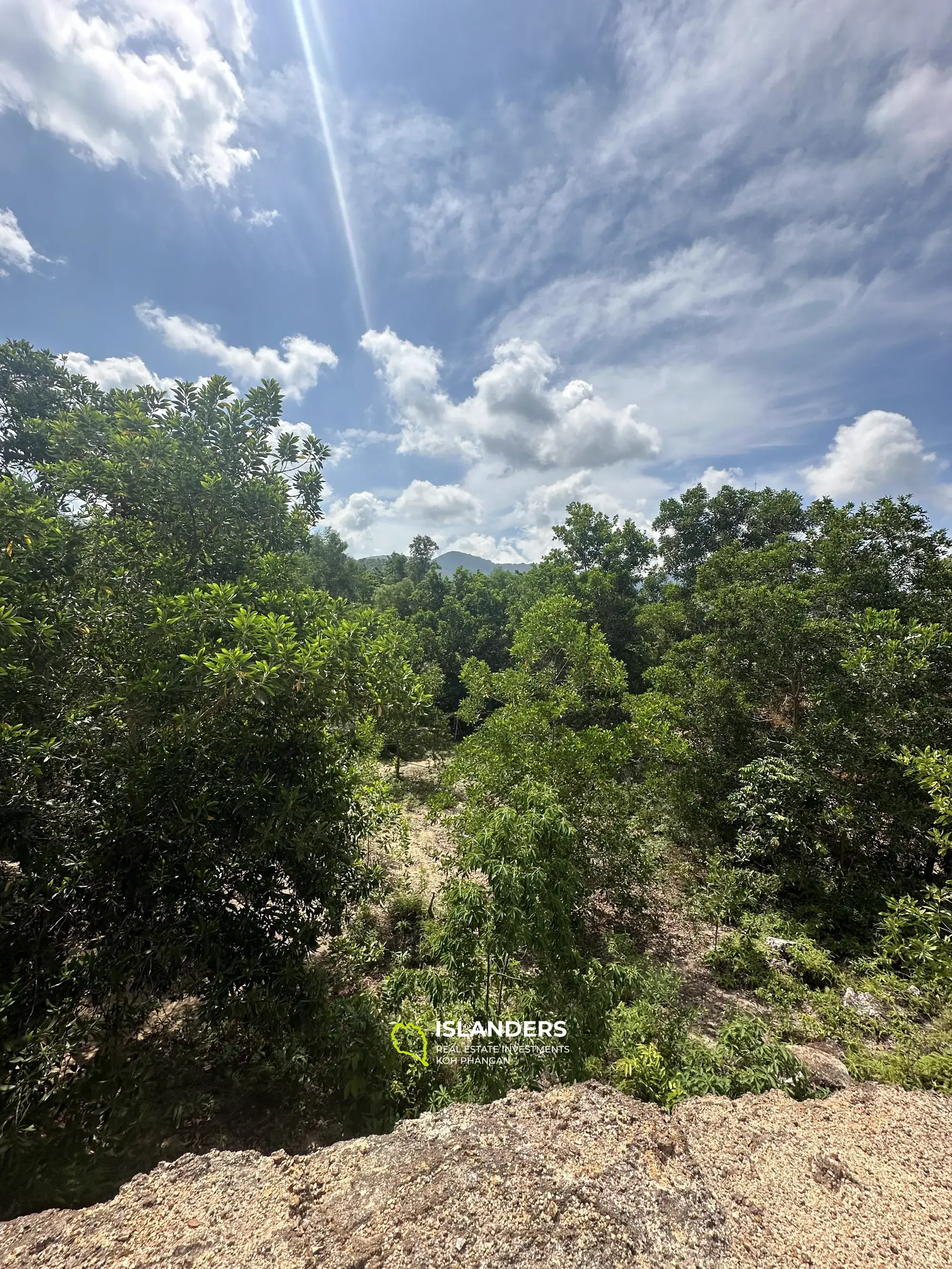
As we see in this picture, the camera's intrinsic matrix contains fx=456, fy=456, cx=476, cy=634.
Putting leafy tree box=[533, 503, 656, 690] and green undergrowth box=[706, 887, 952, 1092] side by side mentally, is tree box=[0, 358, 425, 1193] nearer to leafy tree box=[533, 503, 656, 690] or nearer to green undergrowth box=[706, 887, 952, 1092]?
green undergrowth box=[706, 887, 952, 1092]

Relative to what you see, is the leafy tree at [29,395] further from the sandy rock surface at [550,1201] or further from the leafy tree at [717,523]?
the leafy tree at [717,523]

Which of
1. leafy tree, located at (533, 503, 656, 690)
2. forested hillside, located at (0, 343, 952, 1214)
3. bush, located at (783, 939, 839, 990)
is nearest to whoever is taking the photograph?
forested hillside, located at (0, 343, 952, 1214)

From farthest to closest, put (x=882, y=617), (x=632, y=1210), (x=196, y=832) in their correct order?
1. (x=882, y=617)
2. (x=196, y=832)
3. (x=632, y=1210)

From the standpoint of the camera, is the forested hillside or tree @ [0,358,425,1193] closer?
tree @ [0,358,425,1193]

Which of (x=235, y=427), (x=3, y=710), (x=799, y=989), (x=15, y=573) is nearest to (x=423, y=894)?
(x=799, y=989)

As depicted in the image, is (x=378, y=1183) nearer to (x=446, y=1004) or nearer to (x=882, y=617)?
(x=446, y=1004)

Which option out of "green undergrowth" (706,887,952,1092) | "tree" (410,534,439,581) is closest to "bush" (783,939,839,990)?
"green undergrowth" (706,887,952,1092)

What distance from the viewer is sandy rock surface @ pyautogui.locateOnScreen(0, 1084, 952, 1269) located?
7.47 feet

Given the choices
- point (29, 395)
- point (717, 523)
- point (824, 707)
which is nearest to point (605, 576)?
point (717, 523)

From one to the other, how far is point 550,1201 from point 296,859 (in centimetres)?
293

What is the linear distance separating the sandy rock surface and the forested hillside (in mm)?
693

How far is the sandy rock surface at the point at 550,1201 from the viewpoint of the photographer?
2275 mm

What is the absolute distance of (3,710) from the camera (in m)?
3.72

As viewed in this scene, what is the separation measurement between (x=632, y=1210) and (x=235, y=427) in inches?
320
